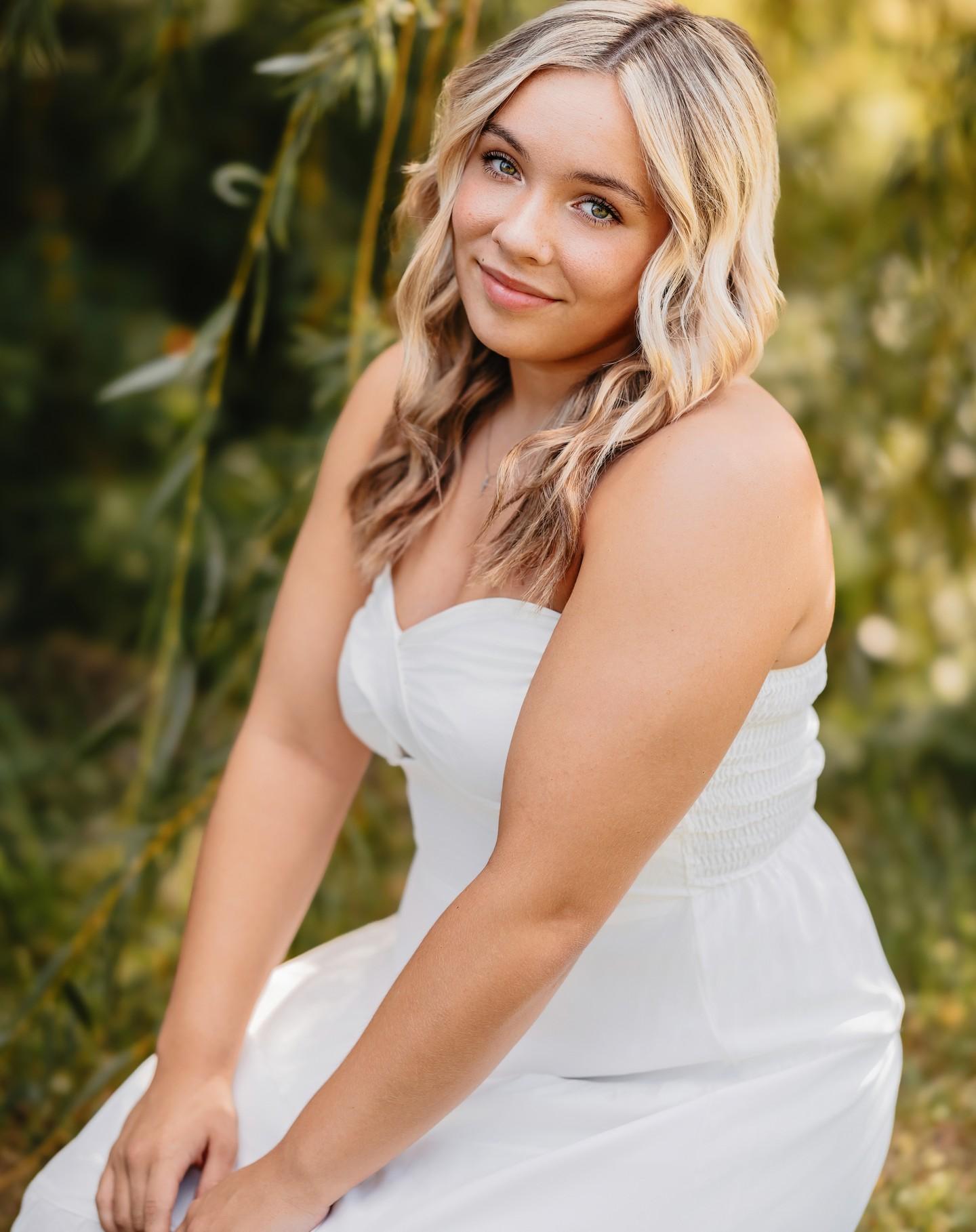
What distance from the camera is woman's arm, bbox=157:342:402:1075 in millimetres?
1394

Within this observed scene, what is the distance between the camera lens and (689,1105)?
3.93ft

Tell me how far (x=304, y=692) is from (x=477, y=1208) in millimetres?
578

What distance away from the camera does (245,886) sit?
1.41 meters

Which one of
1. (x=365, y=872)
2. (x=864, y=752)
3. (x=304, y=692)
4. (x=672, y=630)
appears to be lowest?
(x=864, y=752)

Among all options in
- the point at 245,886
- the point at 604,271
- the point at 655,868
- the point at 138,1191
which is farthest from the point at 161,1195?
the point at 604,271

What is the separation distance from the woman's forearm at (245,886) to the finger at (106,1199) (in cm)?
11

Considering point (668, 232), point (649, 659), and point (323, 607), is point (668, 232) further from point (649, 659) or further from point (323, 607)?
point (323, 607)

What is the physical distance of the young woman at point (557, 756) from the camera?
3.47 feet

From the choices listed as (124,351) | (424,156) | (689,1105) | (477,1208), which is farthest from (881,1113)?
(124,351)

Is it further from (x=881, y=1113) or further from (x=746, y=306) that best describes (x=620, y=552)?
(x=881, y=1113)

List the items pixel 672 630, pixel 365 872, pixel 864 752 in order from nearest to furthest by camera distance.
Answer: pixel 672 630 < pixel 365 872 < pixel 864 752

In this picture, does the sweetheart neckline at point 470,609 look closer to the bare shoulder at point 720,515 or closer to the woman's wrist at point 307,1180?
the bare shoulder at point 720,515

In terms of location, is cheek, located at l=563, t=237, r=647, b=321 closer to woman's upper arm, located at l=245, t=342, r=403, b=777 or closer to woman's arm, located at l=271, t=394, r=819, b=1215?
woman's arm, located at l=271, t=394, r=819, b=1215

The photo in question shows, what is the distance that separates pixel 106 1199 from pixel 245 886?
33 centimetres
